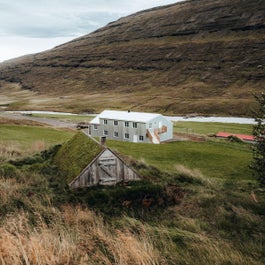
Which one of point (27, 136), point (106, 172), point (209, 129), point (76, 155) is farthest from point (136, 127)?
point (106, 172)

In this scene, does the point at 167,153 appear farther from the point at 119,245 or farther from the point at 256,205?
the point at 119,245

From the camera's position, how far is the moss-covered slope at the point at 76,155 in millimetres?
18156

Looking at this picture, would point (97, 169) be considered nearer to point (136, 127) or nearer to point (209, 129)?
point (136, 127)

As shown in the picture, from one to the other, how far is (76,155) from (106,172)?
298cm

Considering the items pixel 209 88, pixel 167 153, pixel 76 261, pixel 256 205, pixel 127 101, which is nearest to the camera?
pixel 76 261

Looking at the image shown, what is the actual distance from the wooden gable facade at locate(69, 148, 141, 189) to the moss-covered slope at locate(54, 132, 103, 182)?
0.46 m

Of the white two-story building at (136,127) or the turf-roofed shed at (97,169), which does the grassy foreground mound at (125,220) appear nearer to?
the turf-roofed shed at (97,169)

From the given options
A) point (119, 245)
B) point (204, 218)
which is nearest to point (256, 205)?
point (204, 218)

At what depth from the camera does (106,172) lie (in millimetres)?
17797

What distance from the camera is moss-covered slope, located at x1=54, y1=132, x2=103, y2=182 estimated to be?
715 inches

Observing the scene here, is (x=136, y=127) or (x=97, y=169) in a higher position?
(x=97, y=169)

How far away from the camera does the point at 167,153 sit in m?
39.0

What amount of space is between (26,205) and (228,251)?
7566 millimetres

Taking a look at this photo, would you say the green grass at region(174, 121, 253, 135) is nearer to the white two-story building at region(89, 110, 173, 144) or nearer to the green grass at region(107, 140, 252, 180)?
the white two-story building at region(89, 110, 173, 144)
